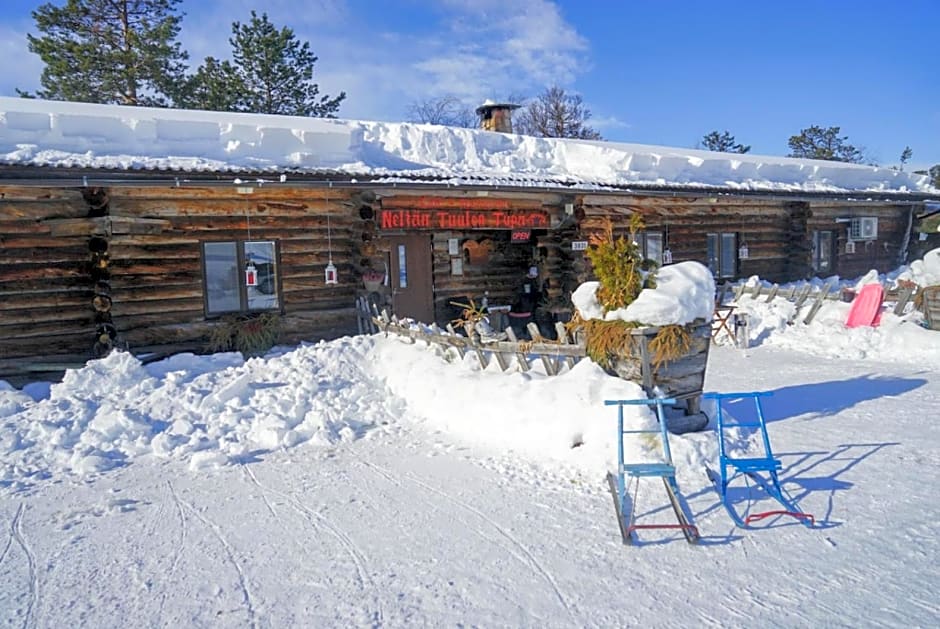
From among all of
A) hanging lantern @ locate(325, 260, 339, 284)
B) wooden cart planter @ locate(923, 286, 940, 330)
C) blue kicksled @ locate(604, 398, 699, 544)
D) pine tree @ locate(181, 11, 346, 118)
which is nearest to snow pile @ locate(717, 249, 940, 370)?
wooden cart planter @ locate(923, 286, 940, 330)

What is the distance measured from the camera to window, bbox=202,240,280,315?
35.6 ft

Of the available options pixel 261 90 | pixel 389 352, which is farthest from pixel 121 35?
pixel 389 352

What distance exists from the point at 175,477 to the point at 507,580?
3.53 m

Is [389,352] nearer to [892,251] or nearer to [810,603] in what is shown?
[810,603]

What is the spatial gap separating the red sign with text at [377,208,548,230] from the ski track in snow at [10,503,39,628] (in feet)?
24.8

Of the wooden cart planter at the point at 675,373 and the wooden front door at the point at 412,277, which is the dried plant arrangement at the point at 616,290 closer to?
the wooden cart planter at the point at 675,373

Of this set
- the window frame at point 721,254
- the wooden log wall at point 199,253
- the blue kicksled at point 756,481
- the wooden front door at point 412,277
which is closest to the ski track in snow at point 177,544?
the blue kicksled at point 756,481

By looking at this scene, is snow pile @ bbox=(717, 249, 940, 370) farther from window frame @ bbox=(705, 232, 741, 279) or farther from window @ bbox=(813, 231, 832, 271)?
window @ bbox=(813, 231, 832, 271)

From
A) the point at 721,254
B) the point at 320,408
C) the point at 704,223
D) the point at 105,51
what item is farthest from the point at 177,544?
the point at 105,51

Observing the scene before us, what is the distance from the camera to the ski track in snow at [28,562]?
363 cm

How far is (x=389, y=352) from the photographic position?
8.98 meters

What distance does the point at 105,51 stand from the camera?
25156 mm

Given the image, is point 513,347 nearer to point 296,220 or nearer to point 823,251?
point 296,220

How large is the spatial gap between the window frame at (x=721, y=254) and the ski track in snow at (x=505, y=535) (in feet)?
41.8
